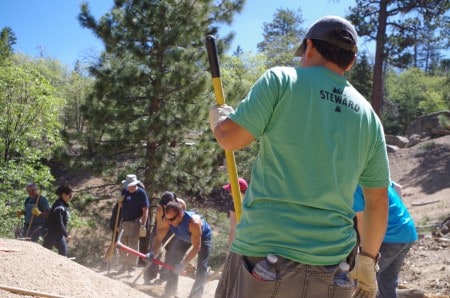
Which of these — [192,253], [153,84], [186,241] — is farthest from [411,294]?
[153,84]

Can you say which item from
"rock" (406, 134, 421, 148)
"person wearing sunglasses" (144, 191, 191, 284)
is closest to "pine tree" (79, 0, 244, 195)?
"person wearing sunglasses" (144, 191, 191, 284)

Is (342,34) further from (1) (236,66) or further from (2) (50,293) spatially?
(1) (236,66)

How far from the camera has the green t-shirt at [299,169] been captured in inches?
68.6

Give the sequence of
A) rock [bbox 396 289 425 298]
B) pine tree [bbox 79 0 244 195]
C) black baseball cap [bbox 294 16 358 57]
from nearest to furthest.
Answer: black baseball cap [bbox 294 16 358 57] → rock [bbox 396 289 425 298] → pine tree [bbox 79 0 244 195]

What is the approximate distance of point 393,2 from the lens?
66.2ft

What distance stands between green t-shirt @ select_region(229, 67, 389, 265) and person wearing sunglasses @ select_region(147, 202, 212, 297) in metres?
4.77

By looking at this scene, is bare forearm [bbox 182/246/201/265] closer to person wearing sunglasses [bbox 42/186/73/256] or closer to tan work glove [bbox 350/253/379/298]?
person wearing sunglasses [bbox 42/186/73/256]

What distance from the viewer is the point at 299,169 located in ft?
5.81

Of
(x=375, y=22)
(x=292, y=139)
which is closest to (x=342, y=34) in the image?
(x=292, y=139)

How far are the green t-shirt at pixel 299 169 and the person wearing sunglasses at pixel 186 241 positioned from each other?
4765 mm

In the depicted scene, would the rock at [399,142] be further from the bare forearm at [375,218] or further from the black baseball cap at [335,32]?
the black baseball cap at [335,32]

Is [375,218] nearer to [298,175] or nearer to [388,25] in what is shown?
[298,175]

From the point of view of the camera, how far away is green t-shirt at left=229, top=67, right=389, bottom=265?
68.6 inches

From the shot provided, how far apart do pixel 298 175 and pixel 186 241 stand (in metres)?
5.57
